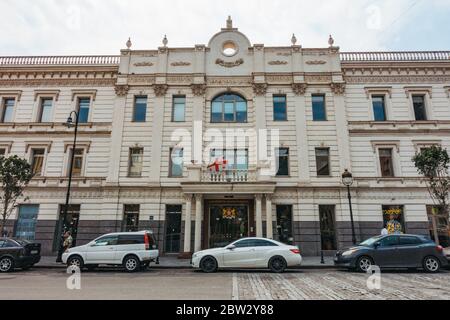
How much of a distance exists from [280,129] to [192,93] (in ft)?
24.2

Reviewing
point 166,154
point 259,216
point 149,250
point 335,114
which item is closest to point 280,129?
point 335,114

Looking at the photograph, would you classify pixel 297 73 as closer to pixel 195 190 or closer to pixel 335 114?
pixel 335 114

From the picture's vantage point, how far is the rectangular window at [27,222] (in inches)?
787

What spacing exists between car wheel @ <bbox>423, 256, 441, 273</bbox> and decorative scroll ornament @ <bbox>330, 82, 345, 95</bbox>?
13115mm

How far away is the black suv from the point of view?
1364cm

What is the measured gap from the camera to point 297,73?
72.1 feet

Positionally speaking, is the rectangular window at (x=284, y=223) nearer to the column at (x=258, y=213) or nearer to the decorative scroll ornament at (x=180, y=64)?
the column at (x=258, y=213)

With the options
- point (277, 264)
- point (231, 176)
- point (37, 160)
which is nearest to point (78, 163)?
point (37, 160)

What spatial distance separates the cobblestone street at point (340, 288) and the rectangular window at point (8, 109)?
22.5 m

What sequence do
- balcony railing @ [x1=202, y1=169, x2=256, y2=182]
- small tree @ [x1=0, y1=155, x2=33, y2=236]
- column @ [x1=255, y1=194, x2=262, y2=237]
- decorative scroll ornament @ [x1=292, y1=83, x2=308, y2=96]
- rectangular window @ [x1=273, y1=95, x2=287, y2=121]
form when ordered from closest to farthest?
small tree @ [x1=0, y1=155, x2=33, y2=236], column @ [x1=255, y1=194, x2=262, y2=237], balcony railing @ [x1=202, y1=169, x2=256, y2=182], rectangular window @ [x1=273, y1=95, x2=287, y2=121], decorative scroll ornament @ [x1=292, y1=83, x2=308, y2=96]

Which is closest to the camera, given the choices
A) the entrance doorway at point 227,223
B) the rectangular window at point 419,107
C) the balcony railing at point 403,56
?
the entrance doorway at point 227,223

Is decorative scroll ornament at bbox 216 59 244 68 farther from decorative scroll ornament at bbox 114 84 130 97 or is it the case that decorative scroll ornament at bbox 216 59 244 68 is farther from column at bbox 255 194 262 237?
column at bbox 255 194 262 237

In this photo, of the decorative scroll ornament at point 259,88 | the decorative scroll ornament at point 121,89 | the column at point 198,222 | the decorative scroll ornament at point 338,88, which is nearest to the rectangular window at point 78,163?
the decorative scroll ornament at point 121,89

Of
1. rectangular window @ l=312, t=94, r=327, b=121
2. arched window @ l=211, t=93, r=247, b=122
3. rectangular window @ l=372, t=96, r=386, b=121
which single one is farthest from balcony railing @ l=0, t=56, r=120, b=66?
rectangular window @ l=372, t=96, r=386, b=121
